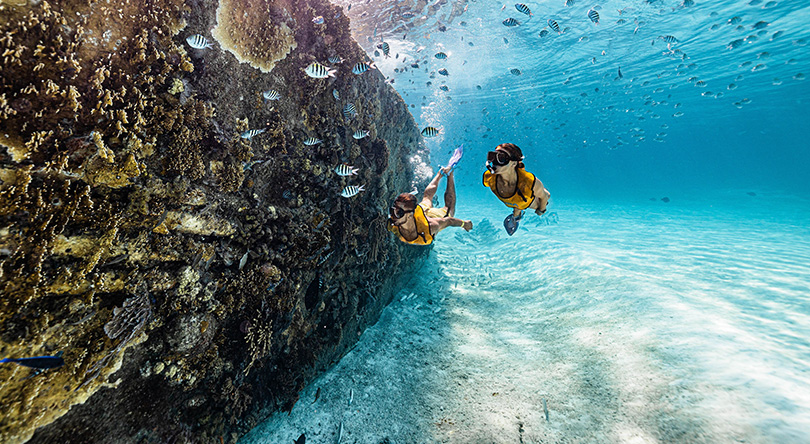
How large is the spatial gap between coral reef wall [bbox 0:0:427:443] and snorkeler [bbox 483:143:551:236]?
8.53 feet

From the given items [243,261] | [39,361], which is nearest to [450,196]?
[243,261]

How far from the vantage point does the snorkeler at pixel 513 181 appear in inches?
162

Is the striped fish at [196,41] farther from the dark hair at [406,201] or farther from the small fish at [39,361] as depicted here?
the small fish at [39,361]

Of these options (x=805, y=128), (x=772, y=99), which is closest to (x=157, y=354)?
(x=772, y=99)

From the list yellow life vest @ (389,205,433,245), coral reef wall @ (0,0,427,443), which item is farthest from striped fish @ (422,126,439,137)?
yellow life vest @ (389,205,433,245)

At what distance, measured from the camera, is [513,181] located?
4.50m

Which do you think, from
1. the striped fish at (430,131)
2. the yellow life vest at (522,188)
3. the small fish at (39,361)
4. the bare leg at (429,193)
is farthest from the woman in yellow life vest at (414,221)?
the small fish at (39,361)

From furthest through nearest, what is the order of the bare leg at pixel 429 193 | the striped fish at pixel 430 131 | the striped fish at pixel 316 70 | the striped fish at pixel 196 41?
1. the striped fish at pixel 430 131
2. the bare leg at pixel 429 193
3. the striped fish at pixel 316 70
4. the striped fish at pixel 196 41

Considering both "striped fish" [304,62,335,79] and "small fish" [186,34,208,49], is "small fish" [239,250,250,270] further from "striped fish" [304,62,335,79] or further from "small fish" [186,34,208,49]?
"striped fish" [304,62,335,79]

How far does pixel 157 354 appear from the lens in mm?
2984

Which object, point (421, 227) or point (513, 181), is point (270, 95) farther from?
point (513, 181)

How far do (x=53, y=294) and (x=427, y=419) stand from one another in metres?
4.23

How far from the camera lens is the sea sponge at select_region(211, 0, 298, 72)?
3426 mm

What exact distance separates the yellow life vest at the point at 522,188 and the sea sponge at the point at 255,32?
354cm
